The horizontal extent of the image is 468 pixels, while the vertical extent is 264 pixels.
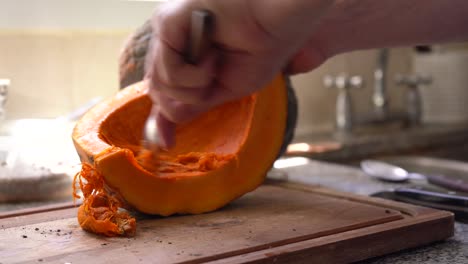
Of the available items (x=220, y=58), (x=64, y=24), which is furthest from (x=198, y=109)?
(x=64, y=24)

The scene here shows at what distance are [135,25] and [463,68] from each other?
1.30 metres

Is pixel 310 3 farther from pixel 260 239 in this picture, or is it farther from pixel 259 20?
pixel 260 239

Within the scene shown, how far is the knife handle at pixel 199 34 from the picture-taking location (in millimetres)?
563

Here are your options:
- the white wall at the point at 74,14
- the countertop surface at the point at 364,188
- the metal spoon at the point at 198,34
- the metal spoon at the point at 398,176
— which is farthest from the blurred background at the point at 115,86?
the metal spoon at the point at 198,34

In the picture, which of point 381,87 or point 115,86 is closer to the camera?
point 115,86

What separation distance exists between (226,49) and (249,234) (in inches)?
9.0

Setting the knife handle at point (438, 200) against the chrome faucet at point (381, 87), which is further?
the chrome faucet at point (381, 87)

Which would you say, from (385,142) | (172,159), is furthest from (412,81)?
(172,159)

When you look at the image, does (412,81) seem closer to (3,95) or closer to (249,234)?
(3,95)

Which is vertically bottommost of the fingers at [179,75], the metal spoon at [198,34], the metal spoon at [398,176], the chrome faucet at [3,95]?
the metal spoon at [398,176]

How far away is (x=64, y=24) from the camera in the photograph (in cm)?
146

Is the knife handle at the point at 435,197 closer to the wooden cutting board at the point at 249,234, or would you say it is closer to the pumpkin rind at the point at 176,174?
the wooden cutting board at the point at 249,234

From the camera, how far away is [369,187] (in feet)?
3.72

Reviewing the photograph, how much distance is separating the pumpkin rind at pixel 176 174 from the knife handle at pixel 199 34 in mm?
238
